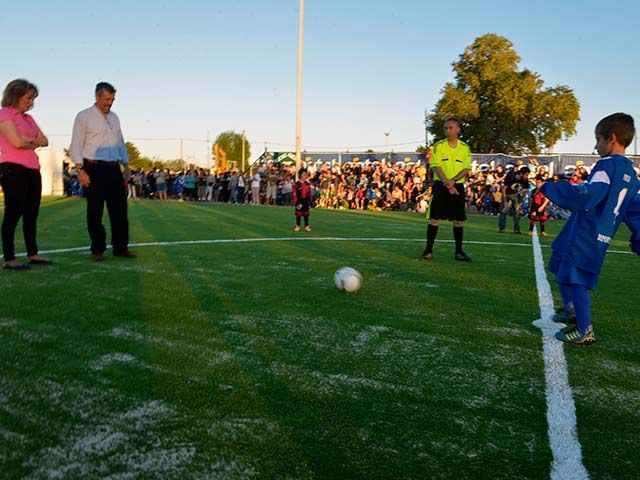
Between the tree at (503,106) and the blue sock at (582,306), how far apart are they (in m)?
40.7

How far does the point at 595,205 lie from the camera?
357 centimetres

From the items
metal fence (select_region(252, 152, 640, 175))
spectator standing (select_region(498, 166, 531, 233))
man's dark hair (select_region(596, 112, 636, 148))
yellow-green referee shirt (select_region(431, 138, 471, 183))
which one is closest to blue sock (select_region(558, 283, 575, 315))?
man's dark hair (select_region(596, 112, 636, 148))

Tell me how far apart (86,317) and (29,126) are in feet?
10.0

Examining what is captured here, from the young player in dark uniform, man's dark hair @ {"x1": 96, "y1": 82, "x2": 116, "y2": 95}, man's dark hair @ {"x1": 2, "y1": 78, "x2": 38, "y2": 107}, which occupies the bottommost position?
the young player in dark uniform

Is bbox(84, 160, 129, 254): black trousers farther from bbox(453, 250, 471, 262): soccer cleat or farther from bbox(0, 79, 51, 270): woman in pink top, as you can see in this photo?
bbox(453, 250, 471, 262): soccer cleat

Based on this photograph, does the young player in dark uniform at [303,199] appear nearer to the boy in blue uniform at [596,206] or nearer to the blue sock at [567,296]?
the blue sock at [567,296]

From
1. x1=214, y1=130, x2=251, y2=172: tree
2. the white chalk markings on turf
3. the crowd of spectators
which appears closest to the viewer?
the white chalk markings on turf

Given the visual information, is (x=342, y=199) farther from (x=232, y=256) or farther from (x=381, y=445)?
(x=381, y=445)

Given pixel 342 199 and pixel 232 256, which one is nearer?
pixel 232 256

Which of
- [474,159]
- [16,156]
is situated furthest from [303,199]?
[474,159]

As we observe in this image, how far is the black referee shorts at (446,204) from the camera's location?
7605mm

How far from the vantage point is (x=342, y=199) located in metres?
26.7

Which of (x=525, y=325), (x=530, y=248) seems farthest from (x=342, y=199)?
(x=525, y=325)

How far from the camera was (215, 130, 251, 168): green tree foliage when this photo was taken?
106250 millimetres
